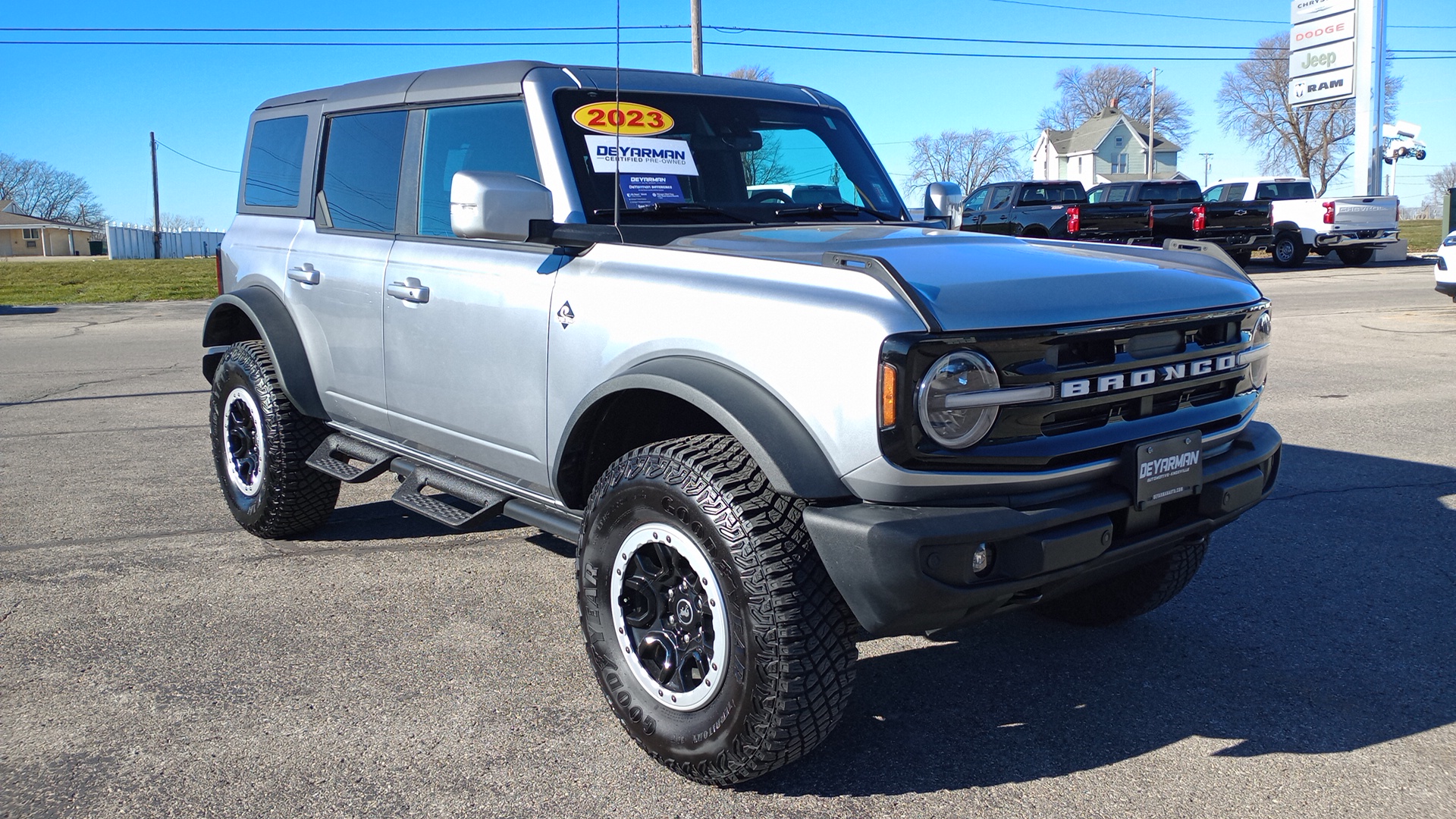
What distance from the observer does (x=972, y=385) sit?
270 cm

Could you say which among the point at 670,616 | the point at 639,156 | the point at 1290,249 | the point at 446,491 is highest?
the point at 639,156

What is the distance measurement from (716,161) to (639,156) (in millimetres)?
354

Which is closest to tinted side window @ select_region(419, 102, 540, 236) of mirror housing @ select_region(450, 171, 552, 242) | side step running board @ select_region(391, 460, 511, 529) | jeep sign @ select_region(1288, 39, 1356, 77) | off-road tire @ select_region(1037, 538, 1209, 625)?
mirror housing @ select_region(450, 171, 552, 242)

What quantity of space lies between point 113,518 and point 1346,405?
27.4ft

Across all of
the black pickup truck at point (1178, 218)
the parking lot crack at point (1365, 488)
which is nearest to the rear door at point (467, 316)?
the parking lot crack at point (1365, 488)

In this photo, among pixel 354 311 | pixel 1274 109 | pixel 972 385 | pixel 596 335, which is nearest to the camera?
pixel 972 385

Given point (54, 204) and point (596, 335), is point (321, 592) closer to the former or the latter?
point (596, 335)

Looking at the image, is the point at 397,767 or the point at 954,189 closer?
the point at 397,767

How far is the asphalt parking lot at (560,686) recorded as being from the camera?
298 cm

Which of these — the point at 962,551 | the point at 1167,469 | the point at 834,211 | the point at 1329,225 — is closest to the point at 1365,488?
the point at 834,211

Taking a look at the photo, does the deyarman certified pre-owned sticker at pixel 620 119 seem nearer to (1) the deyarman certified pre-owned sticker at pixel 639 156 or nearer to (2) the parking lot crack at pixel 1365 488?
(1) the deyarman certified pre-owned sticker at pixel 639 156

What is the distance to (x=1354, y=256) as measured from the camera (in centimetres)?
2741

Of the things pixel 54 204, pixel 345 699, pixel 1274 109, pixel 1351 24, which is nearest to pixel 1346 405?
pixel 345 699

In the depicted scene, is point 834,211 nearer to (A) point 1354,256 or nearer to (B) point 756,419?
(B) point 756,419
